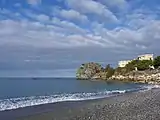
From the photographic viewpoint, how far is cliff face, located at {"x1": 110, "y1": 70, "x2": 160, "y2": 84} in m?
142

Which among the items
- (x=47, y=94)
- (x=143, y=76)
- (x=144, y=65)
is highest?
(x=144, y=65)

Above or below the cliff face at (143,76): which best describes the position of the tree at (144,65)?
above

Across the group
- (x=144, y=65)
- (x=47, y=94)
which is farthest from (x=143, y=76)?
(x=47, y=94)

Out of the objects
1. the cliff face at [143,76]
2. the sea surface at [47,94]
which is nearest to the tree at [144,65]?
the cliff face at [143,76]

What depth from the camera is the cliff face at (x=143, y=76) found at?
14234 centimetres

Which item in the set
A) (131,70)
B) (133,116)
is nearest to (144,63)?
(131,70)

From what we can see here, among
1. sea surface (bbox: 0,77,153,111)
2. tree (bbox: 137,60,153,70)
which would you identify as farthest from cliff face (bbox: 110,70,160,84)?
sea surface (bbox: 0,77,153,111)

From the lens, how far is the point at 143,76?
15362cm

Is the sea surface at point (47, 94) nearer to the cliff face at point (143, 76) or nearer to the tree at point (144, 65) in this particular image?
the cliff face at point (143, 76)

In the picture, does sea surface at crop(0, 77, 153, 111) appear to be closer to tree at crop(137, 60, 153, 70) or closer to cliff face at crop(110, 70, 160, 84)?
cliff face at crop(110, 70, 160, 84)

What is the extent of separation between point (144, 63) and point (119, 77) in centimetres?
1772

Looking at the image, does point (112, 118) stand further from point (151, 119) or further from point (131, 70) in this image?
point (131, 70)

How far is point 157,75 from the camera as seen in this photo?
142625mm

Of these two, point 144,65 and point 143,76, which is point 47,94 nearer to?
point 143,76
